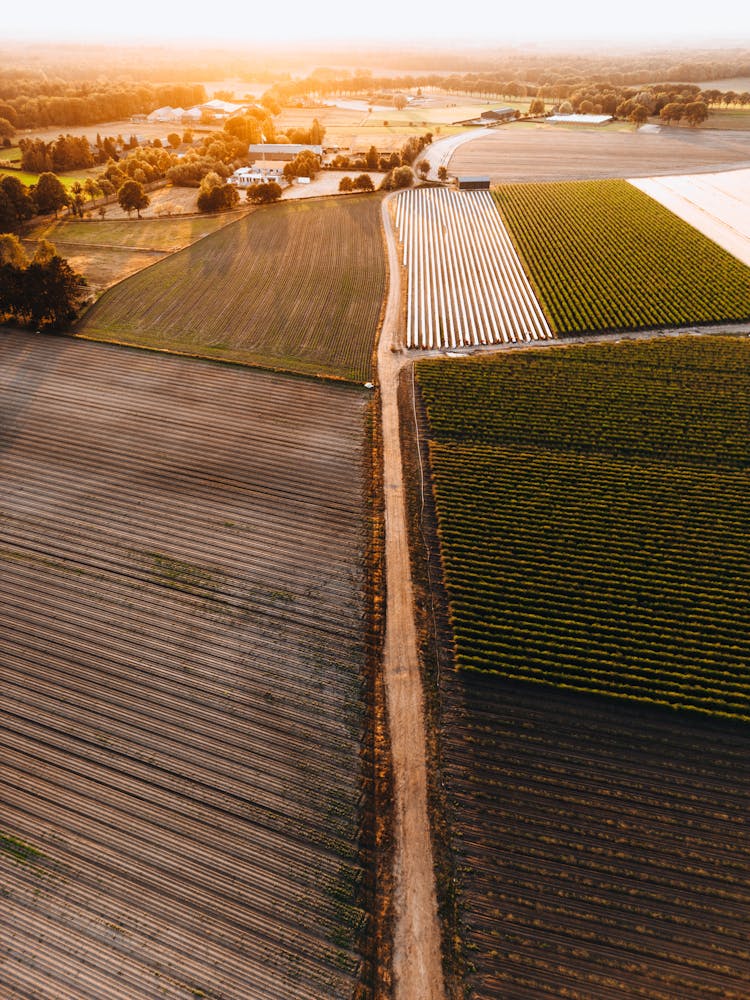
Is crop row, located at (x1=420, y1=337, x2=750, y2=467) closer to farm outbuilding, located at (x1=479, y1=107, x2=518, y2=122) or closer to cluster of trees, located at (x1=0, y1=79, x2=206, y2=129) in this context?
farm outbuilding, located at (x1=479, y1=107, x2=518, y2=122)

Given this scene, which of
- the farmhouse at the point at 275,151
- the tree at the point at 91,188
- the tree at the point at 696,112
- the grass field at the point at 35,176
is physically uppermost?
the tree at the point at 696,112

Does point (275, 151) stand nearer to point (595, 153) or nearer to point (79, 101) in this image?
point (595, 153)

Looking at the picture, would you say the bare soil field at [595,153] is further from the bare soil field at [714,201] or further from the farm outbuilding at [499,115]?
the farm outbuilding at [499,115]

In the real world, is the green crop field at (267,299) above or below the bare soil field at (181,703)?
above

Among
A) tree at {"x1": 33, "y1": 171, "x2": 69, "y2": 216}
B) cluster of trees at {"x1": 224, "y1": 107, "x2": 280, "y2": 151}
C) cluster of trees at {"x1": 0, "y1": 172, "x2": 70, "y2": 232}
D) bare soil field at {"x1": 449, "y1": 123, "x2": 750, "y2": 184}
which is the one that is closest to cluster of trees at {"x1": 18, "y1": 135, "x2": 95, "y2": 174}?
cluster of trees at {"x1": 0, "y1": 172, "x2": 70, "y2": 232}

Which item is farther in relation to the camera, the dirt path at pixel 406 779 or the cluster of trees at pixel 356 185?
the cluster of trees at pixel 356 185

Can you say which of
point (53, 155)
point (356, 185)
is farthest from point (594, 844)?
point (53, 155)

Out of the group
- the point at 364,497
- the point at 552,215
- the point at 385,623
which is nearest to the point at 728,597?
the point at 385,623

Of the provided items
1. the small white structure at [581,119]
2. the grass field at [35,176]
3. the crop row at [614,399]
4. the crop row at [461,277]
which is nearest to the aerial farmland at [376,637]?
the crop row at [614,399]
